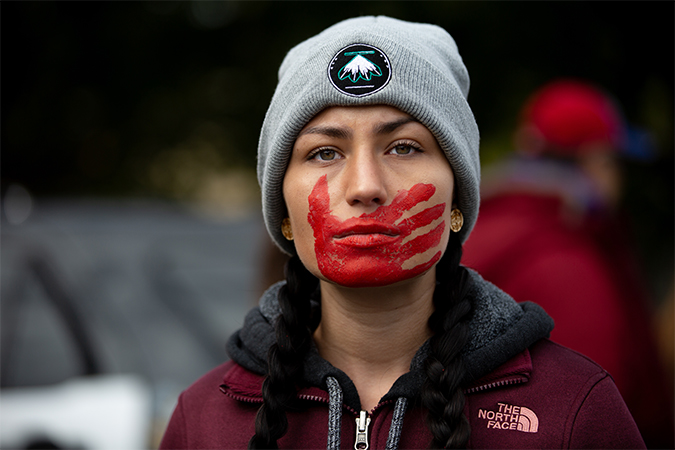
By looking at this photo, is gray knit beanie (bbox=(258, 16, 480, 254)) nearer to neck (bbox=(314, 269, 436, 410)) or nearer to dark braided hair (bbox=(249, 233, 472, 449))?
dark braided hair (bbox=(249, 233, 472, 449))

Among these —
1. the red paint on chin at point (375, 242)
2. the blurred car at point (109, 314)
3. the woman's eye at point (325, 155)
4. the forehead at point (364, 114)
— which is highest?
the forehead at point (364, 114)

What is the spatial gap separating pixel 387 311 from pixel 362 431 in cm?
35

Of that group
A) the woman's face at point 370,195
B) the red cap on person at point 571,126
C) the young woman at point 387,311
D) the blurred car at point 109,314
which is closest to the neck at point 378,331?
the young woman at point 387,311

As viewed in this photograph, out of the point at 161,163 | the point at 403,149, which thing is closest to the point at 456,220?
the point at 403,149

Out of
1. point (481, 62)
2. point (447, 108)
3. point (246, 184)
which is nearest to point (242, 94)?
point (246, 184)

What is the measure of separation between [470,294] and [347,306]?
0.39 m

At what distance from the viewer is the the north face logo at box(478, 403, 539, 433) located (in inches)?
71.7

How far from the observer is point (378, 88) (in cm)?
191

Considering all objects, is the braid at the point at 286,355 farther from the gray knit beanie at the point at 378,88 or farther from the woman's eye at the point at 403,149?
the woman's eye at the point at 403,149

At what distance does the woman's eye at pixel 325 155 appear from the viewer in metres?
1.97

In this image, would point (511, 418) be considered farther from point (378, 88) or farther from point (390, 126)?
point (378, 88)

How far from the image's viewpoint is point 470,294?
2094 mm

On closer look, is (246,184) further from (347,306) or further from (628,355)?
(347,306)

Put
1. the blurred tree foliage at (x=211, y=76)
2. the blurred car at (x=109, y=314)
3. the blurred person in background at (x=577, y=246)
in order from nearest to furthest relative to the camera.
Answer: the blurred person in background at (x=577, y=246) → the blurred car at (x=109, y=314) → the blurred tree foliage at (x=211, y=76)
